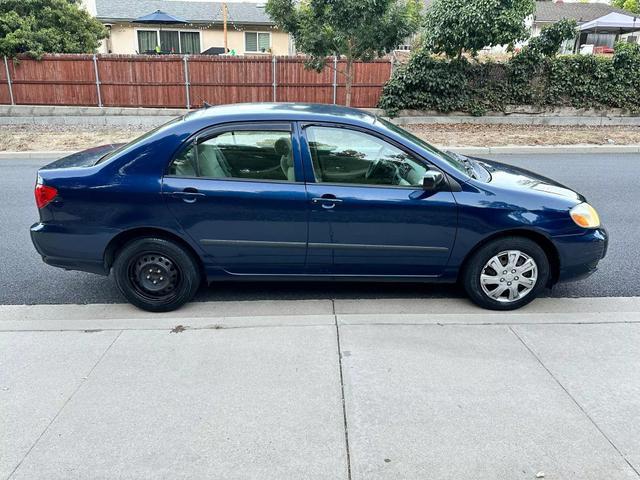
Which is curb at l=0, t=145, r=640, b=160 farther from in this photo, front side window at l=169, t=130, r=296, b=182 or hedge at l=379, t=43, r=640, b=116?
front side window at l=169, t=130, r=296, b=182

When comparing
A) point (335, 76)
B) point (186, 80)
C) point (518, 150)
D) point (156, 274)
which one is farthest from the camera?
point (186, 80)

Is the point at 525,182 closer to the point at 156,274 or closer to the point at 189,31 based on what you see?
the point at 156,274

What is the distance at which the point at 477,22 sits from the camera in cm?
1432

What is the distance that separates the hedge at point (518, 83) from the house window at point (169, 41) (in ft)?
47.7

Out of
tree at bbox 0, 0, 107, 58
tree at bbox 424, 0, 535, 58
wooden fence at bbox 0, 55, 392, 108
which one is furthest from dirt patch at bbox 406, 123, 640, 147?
tree at bbox 0, 0, 107, 58

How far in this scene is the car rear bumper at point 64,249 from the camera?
404 centimetres

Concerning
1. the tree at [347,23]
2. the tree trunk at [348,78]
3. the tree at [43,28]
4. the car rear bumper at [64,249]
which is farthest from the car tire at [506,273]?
the tree at [43,28]

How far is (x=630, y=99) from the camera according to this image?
1611 centimetres

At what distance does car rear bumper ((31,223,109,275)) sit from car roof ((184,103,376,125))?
4.22 feet

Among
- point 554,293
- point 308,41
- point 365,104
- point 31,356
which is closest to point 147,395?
point 31,356

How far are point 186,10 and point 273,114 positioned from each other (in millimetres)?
26835

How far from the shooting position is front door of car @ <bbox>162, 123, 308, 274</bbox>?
3.92 m

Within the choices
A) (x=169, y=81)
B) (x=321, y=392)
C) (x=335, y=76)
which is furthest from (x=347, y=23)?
(x=321, y=392)

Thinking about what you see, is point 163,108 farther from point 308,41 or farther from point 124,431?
point 124,431
